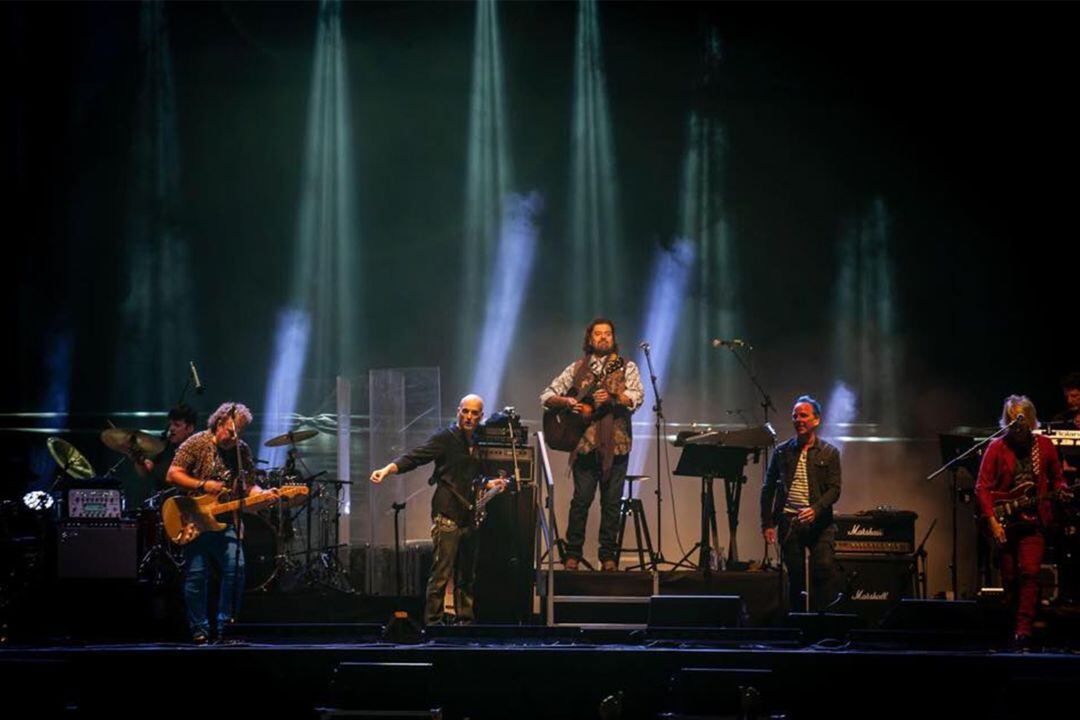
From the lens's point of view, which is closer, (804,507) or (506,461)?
(804,507)

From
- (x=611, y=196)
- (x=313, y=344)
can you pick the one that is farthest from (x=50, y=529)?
(x=611, y=196)

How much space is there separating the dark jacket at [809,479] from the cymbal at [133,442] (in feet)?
18.9

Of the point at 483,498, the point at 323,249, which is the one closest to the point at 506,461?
the point at 483,498

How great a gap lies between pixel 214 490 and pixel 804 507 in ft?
15.0

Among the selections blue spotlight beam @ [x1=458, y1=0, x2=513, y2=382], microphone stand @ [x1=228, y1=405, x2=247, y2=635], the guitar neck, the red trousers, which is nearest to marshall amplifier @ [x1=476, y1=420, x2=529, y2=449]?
the guitar neck

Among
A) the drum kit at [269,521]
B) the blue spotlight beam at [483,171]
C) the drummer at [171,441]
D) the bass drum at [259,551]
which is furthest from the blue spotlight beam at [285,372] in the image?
the bass drum at [259,551]

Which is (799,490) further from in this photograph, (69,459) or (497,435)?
(69,459)

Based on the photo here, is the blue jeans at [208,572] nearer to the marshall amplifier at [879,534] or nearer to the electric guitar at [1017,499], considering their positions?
the marshall amplifier at [879,534]

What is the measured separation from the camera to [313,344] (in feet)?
43.7

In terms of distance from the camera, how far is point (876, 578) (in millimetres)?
9781

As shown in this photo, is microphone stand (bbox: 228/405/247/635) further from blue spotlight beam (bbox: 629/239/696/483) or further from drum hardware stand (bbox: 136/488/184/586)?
blue spotlight beam (bbox: 629/239/696/483)

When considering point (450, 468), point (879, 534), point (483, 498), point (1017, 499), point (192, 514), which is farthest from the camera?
point (879, 534)

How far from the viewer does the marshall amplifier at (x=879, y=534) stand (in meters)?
9.85

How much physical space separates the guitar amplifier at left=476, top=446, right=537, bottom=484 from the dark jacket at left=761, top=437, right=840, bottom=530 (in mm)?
2004
